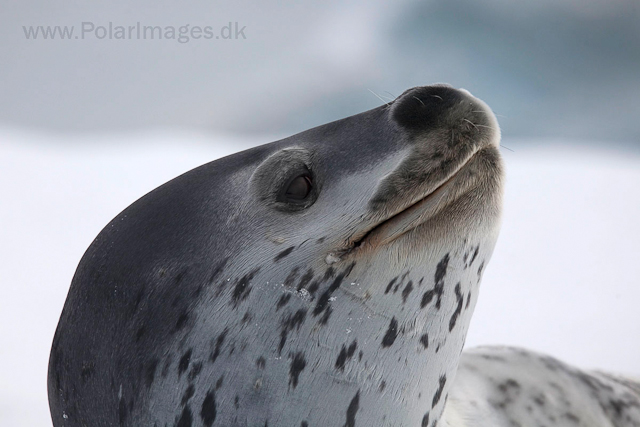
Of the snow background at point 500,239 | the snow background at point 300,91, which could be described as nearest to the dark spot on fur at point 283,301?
the snow background at point 500,239

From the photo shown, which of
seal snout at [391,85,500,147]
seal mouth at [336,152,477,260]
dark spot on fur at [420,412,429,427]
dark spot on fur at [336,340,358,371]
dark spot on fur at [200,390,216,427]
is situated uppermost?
seal snout at [391,85,500,147]

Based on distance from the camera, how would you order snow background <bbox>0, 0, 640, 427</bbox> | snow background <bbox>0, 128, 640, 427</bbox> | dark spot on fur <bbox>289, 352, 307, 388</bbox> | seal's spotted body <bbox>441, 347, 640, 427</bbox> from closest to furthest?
dark spot on fur <bbox>289, 352, 307, 388</bbox>, seal's spotted body <bbox>441, 347, 640, 427</bbox>, snow background <bbox>0, 128, 640, 427</bbox>, snow background <bbox>0, 0, 640, 427</bbox>

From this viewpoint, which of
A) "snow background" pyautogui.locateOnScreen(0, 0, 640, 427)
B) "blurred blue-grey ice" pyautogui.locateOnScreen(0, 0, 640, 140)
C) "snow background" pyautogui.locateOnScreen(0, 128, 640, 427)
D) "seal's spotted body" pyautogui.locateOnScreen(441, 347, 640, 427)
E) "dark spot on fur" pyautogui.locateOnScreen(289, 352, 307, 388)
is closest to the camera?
"dark spot on fur" pyautogui.locateOnScreen(289, 352, 307, 388)

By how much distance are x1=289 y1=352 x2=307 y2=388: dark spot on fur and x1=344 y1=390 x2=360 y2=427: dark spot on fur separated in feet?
0.28

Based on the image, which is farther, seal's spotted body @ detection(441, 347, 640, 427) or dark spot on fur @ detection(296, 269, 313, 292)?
seal's spotted body @ detection(441, 347, 640, 427)

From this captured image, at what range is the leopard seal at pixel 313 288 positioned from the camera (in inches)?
33.8

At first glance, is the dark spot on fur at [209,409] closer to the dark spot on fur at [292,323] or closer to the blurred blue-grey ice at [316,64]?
the dark spot on fur at [292,323]

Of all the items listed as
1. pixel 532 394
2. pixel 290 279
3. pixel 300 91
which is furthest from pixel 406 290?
pixel 300 91

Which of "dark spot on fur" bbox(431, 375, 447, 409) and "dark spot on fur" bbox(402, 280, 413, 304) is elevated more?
"dark spot on fur" bbox(402, 280, 413, 304)

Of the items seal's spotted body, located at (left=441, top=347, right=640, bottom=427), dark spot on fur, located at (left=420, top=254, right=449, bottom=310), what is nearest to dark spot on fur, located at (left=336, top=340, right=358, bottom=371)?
dark spot on fur, located at (left=420, top=254, right=449, bottom=310)

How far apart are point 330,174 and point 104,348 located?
0.43 metres

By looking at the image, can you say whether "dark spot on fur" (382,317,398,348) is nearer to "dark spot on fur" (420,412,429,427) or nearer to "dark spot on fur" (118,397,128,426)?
"dark spot on fur" (420,412,429,427)

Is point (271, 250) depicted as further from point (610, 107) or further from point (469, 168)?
point (610, 107)

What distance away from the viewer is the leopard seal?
86 centimetres
